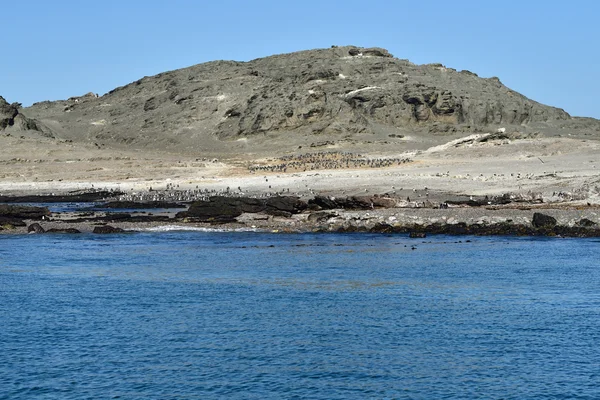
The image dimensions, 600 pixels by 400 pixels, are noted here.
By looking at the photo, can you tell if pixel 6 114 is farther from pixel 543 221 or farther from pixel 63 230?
pixel 543 221

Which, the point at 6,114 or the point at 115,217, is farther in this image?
the point at 6,114

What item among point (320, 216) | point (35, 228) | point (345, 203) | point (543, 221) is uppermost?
point (345, 203)

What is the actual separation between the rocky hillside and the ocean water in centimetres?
7333

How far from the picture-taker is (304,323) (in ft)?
71.5

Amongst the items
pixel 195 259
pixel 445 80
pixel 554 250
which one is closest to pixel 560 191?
pixel 554 250

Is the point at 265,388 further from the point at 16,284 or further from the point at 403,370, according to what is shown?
the point at 16,284

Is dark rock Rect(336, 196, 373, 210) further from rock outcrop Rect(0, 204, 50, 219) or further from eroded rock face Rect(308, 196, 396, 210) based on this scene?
rock outcrop Rect(0, 204, 50, 219)

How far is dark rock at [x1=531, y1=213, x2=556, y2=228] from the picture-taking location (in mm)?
40375

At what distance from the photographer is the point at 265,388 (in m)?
16.3

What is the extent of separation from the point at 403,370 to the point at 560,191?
35995 mm

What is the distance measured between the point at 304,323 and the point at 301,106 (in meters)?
93.7

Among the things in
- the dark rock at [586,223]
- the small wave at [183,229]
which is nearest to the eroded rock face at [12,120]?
the small wave at [183,229]

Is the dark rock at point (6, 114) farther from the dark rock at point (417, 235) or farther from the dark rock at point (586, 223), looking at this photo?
the dark rock at point (586, 223)

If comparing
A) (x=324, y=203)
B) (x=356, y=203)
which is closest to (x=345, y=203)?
(x=356, y=203)
